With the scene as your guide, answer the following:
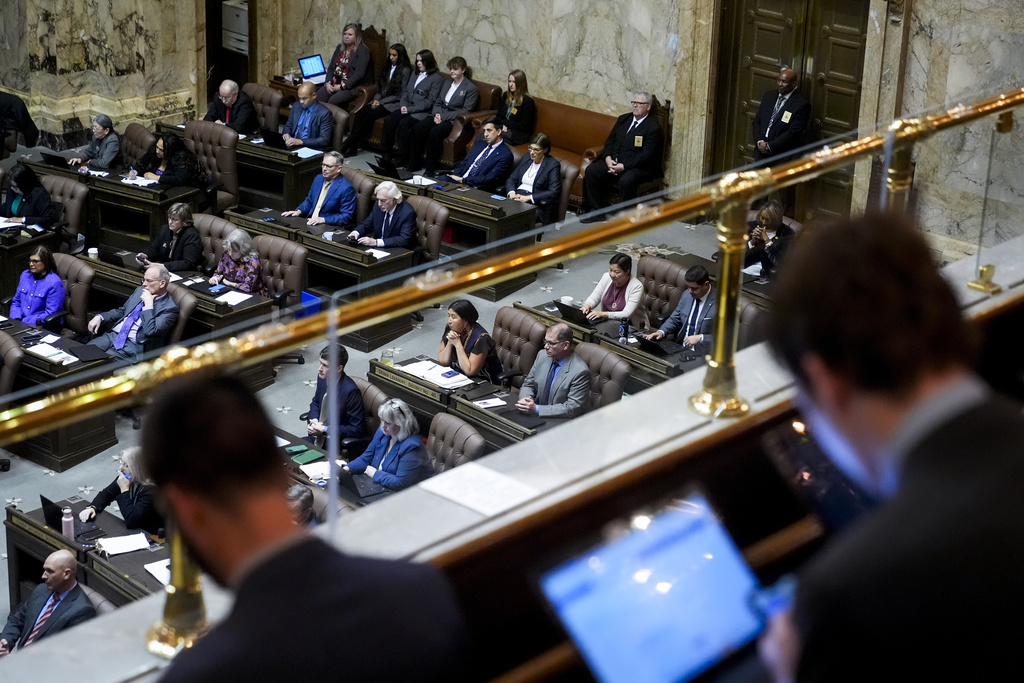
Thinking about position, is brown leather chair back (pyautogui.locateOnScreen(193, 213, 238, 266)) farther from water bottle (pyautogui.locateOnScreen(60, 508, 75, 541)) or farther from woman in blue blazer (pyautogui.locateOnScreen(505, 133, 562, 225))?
water bottle (pyautogui.locateOnScreen(60, 508, 75, 541))

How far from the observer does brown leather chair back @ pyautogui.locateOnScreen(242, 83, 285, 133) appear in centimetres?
1413

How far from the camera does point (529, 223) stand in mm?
11375

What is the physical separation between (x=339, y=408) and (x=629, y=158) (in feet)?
30.4

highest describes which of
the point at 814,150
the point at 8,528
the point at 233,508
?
the point at 814,150

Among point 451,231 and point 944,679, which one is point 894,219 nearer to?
point 944,679

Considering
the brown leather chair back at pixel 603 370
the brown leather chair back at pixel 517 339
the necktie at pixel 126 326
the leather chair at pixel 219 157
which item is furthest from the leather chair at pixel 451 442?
the leather chair at pixel 219 157

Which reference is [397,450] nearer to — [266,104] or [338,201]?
[338,201]

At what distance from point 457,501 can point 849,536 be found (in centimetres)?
131

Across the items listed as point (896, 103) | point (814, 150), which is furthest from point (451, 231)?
point (814, 150)

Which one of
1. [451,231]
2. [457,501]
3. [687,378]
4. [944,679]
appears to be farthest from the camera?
[451,231]

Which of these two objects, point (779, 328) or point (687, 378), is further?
point (687, 378)

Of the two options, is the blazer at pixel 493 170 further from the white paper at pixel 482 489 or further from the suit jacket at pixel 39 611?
the white paper at pixel 482 489

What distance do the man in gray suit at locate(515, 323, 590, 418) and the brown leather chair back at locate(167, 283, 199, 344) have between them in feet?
9.04

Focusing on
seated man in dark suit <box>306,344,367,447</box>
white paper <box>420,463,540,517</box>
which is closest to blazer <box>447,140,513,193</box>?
seated man in dark suit <box>306,344,367,447</box>
